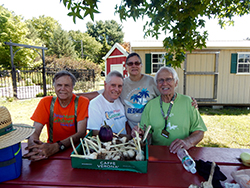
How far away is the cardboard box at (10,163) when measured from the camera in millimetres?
1155

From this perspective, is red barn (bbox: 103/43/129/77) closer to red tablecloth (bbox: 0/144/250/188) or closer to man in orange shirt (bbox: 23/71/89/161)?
man in orange shirt (bbox: 23/71/89/161)

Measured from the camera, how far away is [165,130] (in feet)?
6.86

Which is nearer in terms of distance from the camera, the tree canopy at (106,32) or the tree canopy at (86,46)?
the tree canopy at (86,46)

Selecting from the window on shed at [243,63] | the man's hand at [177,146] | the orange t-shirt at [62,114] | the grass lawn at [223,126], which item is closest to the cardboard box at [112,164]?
the man's hand at [177,146]

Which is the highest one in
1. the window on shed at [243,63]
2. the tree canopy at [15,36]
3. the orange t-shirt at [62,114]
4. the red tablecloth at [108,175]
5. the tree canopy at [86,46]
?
the tree canopy at [86,46]

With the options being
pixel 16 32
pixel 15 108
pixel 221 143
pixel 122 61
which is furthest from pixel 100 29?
pixel 221 143

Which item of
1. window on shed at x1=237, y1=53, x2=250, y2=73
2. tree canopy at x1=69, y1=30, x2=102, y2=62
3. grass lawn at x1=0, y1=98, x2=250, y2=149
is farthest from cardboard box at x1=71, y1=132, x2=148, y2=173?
tree canopy at x1=69, y1=30, x2=102, y2=62

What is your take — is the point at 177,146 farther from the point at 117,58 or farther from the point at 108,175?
the point at 117,58

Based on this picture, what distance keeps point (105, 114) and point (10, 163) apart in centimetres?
118

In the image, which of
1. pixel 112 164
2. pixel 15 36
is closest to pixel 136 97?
pixel 112 164

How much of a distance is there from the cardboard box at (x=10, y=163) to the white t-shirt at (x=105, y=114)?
35.2 inches

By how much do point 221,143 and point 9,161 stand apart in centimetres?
484

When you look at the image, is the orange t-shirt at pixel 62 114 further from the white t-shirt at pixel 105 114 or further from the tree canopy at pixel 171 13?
the tree canopy at pixel 171 13

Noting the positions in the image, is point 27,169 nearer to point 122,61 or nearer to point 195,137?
point 195,137
